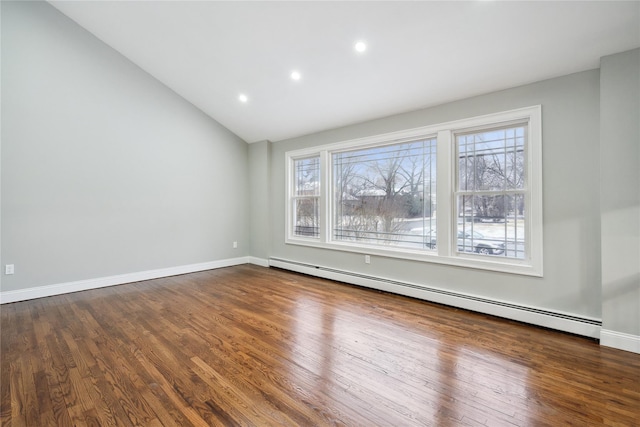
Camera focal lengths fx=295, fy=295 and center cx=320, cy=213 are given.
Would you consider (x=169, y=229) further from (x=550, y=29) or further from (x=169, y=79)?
(x=550, y=29)

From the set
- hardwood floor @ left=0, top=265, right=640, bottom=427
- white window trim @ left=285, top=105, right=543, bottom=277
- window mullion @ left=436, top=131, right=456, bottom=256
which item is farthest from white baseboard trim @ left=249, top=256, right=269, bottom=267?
window mullion @ left=436, top=131, right=456, bottom=256

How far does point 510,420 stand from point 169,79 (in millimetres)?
5767

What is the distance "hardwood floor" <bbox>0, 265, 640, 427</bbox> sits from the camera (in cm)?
169

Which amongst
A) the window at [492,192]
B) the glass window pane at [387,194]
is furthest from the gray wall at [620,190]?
the glass window pane at [387,194]

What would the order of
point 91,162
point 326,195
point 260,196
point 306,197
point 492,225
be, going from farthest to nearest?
point 260,196
point 306,197
point 326,195
point 91,162
point 492,225

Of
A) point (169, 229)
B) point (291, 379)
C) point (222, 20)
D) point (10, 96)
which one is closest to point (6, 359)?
point (291, 379)

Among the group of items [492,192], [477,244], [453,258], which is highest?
[492,192]

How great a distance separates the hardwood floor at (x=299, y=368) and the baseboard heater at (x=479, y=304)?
0.39ft

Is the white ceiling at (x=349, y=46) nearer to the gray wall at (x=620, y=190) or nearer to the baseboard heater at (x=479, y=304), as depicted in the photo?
the gray wall at (x=620, y=190)

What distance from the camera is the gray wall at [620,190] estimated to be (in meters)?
2.41

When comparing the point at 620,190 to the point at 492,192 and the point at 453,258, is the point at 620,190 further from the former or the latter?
the point at 453,258

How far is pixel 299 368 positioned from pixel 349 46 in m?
3.16

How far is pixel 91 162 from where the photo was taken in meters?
4.23

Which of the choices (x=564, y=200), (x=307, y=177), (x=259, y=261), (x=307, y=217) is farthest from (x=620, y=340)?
(x=259, y=261)
